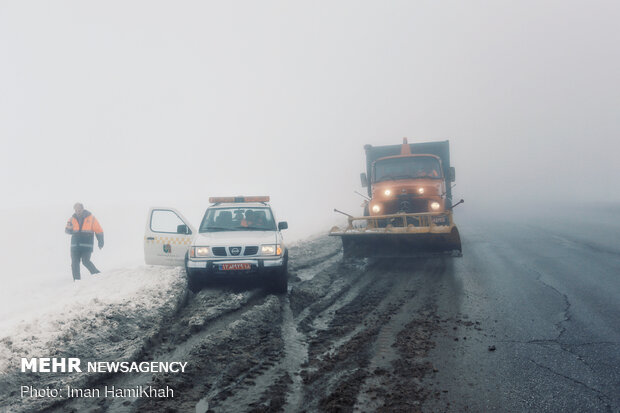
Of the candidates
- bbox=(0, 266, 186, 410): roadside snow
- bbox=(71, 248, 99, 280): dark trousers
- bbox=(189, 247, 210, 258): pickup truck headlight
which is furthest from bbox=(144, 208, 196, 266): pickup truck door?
bbox=(71, 248, 99, 280): dark trousers

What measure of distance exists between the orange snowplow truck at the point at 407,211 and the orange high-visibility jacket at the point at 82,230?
18.9 feet

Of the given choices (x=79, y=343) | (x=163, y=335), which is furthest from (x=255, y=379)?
(x=79, y=343)

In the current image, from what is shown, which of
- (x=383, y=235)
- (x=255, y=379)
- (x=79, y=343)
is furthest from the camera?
(x=383, y=235)

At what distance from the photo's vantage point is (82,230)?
9.10 m

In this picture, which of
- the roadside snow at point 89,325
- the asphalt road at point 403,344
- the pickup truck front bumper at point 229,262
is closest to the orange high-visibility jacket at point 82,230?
the roadside snow at point 89,325

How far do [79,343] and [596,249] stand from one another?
37.1 ft

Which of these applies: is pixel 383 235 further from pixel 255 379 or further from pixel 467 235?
pixel 467 235

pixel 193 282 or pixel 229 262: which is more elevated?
pixel 229 262

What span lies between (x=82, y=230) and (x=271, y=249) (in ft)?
16.5

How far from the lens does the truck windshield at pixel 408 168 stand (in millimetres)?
11297

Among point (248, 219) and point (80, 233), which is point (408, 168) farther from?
point (80, 233)

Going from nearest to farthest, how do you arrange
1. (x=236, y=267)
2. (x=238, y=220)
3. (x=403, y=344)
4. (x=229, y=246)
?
(x=403, y=344) → (x=236, y=267) → (x=229, y=246) → (x=238, y=220)

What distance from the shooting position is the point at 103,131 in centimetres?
12569

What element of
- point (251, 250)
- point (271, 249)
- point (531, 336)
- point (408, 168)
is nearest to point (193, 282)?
point (251, 250)
